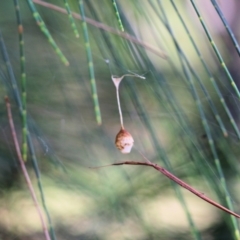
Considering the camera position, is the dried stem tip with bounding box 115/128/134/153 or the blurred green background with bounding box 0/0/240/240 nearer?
the dried stem tip with bounding box 115/128/134/153

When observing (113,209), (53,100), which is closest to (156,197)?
(113,209)

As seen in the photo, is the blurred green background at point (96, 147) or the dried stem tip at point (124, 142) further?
the blurred green background at point (96, 147)

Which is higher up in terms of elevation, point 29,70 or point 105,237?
point 29,70

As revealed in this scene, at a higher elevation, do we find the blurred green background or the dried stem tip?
the blurred green background

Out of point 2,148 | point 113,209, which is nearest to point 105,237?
point 113,209

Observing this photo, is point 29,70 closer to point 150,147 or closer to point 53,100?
point 53,100

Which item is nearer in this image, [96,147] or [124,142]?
[124,142]

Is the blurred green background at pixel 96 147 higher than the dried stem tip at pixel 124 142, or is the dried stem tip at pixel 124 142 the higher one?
the blurred green background at pixel 96 147

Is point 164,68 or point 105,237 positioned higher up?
point 164,68

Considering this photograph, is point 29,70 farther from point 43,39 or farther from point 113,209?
point 113,209
